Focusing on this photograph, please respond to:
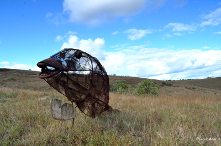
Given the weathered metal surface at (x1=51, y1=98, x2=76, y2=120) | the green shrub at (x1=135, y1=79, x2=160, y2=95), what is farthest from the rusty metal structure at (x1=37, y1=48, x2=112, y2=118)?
the green shrub at (x1=135, y1=79, x2=160, y2=95)

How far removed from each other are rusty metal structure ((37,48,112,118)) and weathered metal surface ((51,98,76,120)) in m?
0.20

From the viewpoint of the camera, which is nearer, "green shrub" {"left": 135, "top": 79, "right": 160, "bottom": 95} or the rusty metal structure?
the rusty metal structure

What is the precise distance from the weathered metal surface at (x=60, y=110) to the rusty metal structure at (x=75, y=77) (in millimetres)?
198

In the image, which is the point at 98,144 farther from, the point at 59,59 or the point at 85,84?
the point at 59,59

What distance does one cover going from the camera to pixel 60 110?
10.1 feet

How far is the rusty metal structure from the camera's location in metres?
2.72

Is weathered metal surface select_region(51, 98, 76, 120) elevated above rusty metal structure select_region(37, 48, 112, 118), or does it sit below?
below

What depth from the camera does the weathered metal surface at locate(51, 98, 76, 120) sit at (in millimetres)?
3000

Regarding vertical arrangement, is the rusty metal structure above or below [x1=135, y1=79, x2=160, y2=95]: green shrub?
above

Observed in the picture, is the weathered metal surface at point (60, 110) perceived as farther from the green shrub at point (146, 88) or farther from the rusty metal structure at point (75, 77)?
the green shrub at point (146, 88)

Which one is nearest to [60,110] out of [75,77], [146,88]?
[75,77]

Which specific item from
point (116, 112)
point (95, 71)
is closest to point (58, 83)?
point (95, 71)

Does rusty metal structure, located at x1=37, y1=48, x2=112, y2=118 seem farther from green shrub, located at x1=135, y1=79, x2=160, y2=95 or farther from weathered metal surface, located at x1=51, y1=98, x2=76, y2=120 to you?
green shrub, located at x1=135, y1=79, x2=160, y2=95

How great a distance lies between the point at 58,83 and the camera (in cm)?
302
